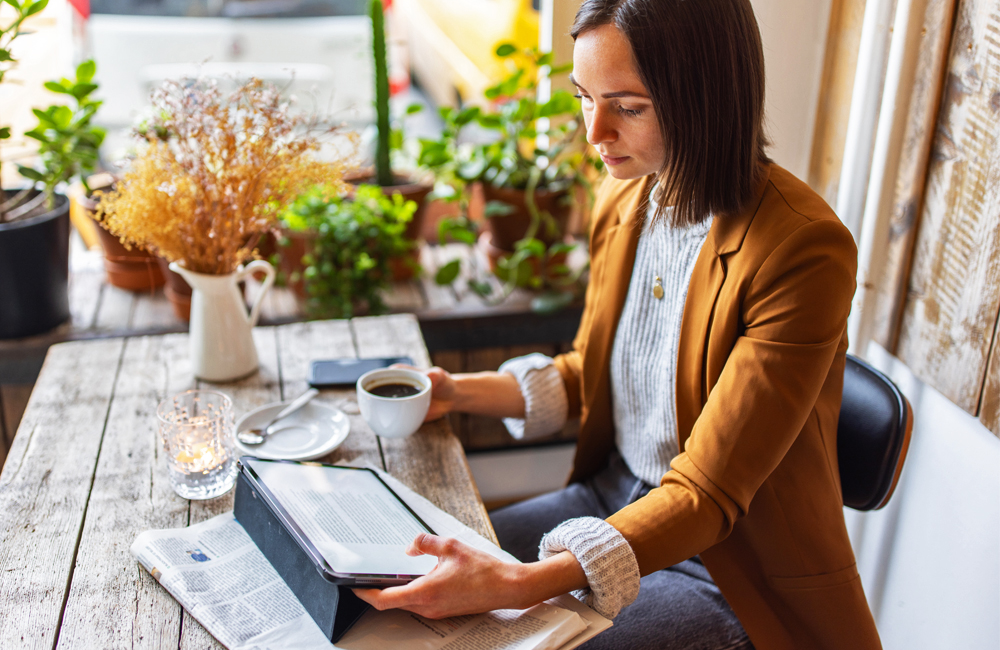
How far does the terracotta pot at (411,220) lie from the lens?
6.41 ft

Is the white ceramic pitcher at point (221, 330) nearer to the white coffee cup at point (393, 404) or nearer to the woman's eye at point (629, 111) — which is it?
the white coffee cup at point (393, 404)

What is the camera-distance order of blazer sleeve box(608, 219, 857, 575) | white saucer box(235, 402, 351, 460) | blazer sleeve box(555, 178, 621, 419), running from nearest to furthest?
blazer sleeve box(608, 219, 857, 575) → white saucer box(235, 402, 351, 460) → blazer sleeve box(555, 178, 621, 419)

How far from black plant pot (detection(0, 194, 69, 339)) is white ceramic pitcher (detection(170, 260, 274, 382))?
0.52 metres

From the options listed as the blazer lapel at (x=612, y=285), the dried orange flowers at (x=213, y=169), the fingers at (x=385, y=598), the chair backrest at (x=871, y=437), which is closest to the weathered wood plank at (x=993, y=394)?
the chair backrest at (x=871, y=437)

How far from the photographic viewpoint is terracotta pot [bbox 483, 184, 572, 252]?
193 cm

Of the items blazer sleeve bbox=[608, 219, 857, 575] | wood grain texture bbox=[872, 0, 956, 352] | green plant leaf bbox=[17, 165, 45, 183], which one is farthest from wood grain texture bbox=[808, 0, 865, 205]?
green plant leaf bbox=[17, 165, 45, 183]

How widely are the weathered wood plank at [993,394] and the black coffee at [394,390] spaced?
32.0 inches

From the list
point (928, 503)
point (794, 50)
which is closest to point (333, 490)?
point (928, 503)

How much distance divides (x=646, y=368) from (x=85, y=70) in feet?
3.91

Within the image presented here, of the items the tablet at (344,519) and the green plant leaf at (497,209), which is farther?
the green plant leaf at (497,209)

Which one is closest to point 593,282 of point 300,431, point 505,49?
point 300,431

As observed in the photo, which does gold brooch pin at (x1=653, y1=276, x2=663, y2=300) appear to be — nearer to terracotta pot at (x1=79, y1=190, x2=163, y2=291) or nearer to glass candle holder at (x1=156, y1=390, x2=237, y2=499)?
glass candle holder at (x1=156, y1=390, x2=237, y2=499)

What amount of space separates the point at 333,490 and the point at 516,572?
26cm

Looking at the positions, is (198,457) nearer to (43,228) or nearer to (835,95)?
(43,228)
